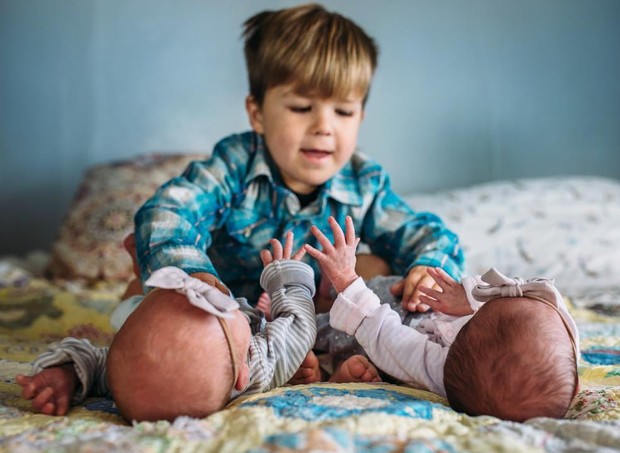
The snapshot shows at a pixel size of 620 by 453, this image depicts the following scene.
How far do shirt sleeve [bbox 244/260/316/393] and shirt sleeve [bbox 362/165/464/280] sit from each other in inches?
12.9

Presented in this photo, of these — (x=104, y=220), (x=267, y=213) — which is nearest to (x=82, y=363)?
(x=267, y=213)

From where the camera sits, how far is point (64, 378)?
84cm

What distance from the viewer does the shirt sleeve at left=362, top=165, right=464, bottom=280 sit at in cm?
130

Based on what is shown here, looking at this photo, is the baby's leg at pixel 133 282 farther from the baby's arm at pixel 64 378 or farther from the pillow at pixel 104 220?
the pillow at pixel 104 220

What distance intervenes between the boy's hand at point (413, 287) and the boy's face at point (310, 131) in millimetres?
292

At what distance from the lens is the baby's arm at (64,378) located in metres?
0.81

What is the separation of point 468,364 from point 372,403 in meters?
0.12

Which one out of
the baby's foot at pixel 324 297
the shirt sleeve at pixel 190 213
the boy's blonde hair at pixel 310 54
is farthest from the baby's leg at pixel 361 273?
the boy's blonde hair at pixel 310 54

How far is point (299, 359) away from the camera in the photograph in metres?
0.92

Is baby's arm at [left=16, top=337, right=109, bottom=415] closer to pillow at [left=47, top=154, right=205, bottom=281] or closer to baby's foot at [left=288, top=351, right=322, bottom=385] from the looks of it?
baby's foot at [left=288, top=351, right=322, bottom=385]

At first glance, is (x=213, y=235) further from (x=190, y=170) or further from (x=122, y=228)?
(x=122, y=228)

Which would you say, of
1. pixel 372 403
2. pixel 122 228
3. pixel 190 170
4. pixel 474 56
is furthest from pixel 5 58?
pixel 372 403

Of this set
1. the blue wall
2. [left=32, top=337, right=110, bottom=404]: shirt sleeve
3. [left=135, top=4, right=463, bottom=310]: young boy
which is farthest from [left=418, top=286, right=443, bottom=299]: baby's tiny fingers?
the blue wall

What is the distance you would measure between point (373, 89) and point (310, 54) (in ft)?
4.31
